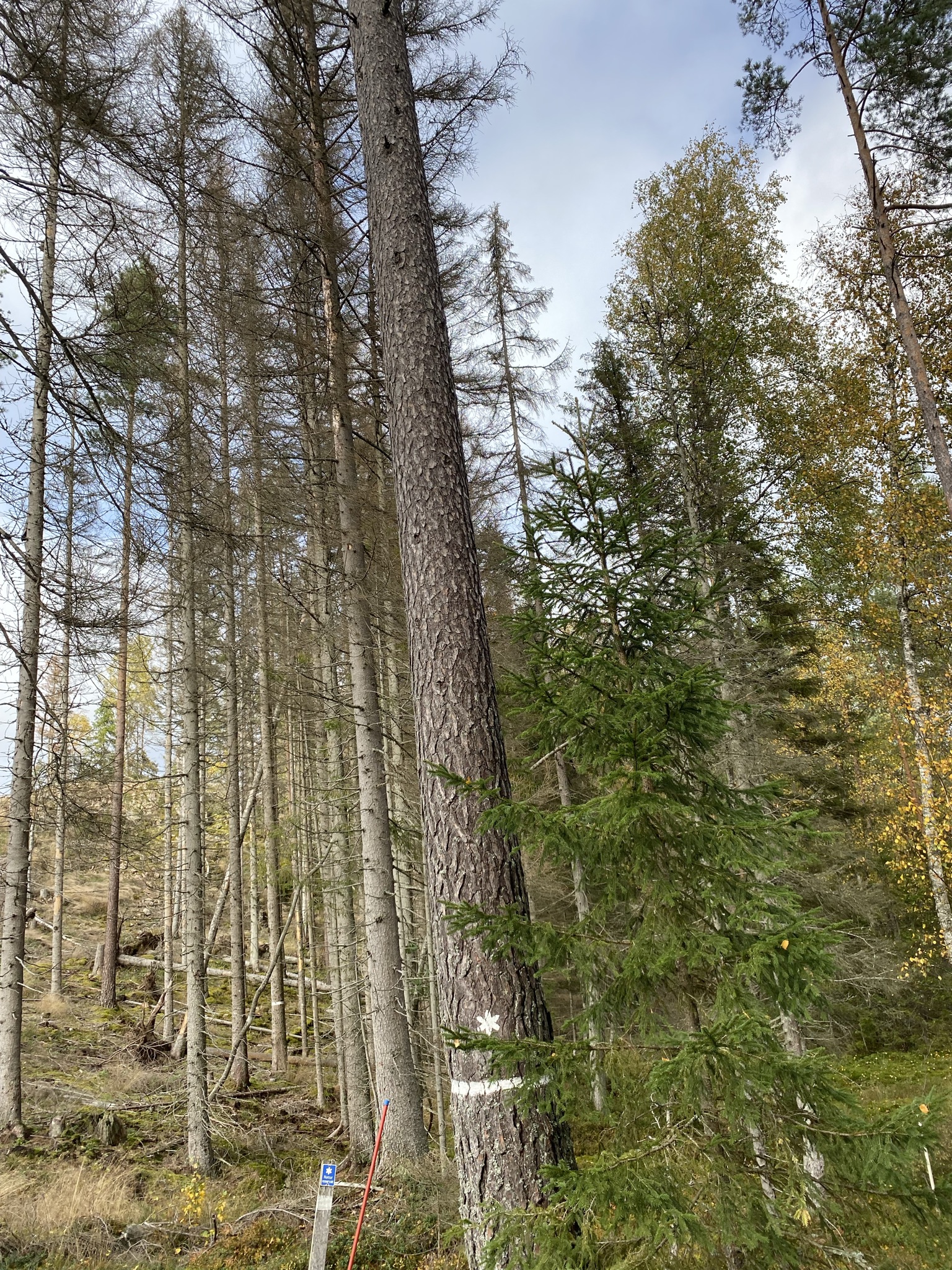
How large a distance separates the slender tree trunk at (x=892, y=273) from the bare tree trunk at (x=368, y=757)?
5.53 m

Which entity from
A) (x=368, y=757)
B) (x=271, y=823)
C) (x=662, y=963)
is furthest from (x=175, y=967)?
(x=662, y=963)

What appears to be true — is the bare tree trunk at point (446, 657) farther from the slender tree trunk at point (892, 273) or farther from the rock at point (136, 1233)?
the slender tree trunk at point (892, 273)

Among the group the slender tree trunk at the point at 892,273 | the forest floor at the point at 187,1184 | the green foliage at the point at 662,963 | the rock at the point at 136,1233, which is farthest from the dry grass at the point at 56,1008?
the slender tree trunk at the point at 892,273

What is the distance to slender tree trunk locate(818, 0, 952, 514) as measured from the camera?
6.30 meters

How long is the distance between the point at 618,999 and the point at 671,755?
0.86m

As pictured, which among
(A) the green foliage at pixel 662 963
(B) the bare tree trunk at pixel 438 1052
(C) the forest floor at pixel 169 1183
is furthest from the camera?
(B) the bare tree trunk at pixel 438 1052

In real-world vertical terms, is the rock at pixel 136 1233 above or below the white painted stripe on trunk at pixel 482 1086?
below

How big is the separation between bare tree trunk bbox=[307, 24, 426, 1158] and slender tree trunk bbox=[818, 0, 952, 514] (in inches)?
218

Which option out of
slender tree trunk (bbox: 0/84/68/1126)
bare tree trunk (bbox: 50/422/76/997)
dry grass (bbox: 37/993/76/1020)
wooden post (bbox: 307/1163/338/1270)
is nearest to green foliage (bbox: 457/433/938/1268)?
wooden post (bbox: 307/1163/338/1270)

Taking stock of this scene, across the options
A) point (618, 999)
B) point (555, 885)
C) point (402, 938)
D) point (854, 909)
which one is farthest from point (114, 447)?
point (854, 909)

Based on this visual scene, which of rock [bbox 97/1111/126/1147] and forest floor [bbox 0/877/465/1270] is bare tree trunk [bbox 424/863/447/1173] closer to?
forest floor [bbox 0/877/465/1270]

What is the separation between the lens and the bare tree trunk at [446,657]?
99.7 inches

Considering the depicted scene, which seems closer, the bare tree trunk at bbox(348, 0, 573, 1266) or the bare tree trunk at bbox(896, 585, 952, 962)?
the bare tree trunk at bbox(348, 0, 573, 1266)

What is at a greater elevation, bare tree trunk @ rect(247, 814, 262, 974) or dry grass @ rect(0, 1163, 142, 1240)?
bare tree trunk @ rect(247, 814, 262, 974)
